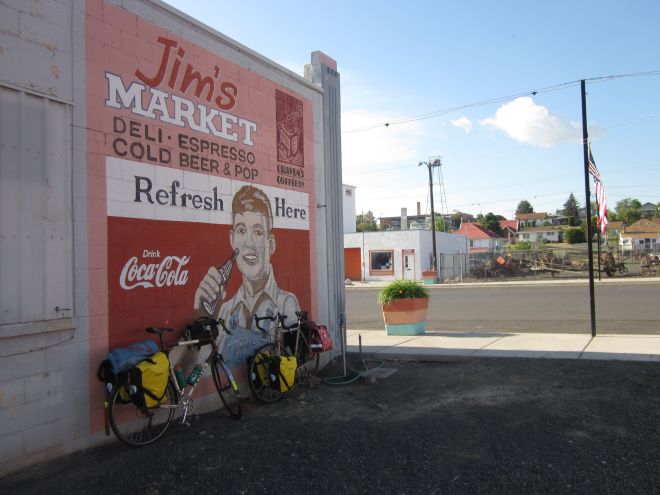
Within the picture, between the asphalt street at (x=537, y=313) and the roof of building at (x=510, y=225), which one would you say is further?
the roof of building at (x=510, y=225)

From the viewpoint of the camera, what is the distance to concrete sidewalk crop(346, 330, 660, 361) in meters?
9.00

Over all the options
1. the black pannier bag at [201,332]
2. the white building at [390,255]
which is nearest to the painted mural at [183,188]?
the black pannier bag at [201,332]

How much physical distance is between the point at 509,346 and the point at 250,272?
5289 mm

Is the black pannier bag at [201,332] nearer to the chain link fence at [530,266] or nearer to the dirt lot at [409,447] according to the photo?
the dirt lot at [409,447]

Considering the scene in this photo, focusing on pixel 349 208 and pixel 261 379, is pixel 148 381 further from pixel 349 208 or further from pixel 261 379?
pixel 349 208

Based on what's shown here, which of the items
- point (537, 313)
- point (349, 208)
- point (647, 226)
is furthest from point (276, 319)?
point (647, 226)

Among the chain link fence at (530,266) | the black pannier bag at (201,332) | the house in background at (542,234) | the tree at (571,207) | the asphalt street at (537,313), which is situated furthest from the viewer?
the tree at (571,207)

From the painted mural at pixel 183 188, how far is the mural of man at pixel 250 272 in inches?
0.7

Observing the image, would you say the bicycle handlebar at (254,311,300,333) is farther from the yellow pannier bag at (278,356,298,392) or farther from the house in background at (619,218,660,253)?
the house in background at (619,218,660,253)

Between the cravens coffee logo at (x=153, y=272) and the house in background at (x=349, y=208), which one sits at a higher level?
the house in background at (x=349, y=208)

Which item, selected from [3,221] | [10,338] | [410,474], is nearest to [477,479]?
[410,474]

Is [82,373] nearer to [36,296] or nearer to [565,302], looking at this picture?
[36,296]

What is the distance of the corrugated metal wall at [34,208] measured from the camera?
4625 millimetres

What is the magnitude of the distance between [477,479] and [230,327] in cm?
377
